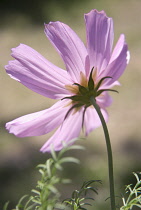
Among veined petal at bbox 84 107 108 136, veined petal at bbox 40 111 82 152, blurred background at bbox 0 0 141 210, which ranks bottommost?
veined petal at bbox 40 111 82 152

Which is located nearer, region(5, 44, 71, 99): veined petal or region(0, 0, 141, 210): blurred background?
region(5, 44, 71, 99): veined petal

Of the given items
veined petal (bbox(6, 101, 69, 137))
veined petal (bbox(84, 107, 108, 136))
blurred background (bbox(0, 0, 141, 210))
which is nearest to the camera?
veined petal (bbox(6, 101, 69, 137))

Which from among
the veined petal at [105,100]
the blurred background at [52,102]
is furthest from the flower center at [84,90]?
the blurred background at [52,102]

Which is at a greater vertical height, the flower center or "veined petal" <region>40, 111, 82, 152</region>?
the flower center

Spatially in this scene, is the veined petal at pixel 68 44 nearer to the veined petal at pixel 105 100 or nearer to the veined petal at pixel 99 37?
the veined petal at pixel 99 37

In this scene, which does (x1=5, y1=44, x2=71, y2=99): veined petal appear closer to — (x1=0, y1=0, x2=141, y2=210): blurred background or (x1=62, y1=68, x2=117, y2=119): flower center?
(x1=62, y1=68, x2=117, y2=119): flower center

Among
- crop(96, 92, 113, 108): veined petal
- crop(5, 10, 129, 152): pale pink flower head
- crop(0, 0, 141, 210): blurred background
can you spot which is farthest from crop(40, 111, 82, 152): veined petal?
crop(0, 0, 141, 210): blurred background

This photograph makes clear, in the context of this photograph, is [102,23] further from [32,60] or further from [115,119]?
[115,119]
